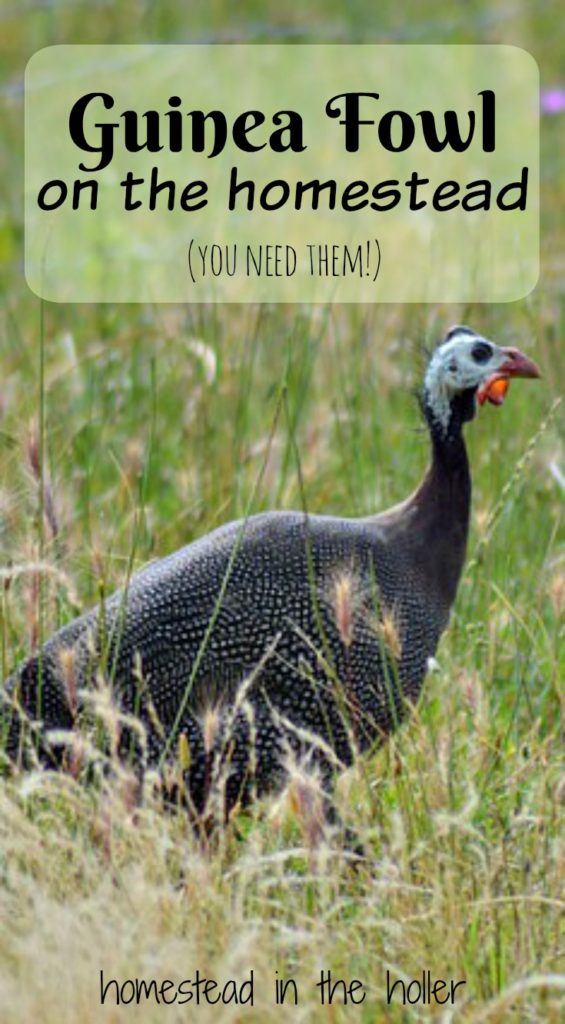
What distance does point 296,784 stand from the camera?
3025 millimetres

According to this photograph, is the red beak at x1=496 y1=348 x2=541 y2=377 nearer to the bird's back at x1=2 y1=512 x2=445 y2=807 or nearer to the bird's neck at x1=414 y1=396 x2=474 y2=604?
the bird's neck at x1=414 y1=396 x2=474 y2=604

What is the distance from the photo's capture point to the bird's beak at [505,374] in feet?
13.1

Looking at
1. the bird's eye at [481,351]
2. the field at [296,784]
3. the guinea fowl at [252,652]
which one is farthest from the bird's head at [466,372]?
the guinea fowl at [252,652]

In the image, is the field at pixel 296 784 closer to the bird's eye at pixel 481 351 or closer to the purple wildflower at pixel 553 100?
the bird's eye at pixel 481 351

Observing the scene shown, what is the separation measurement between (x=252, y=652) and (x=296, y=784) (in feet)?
2.08

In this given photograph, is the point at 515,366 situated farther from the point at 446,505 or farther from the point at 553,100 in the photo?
the point at 553,100

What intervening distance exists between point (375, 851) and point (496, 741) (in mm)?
248

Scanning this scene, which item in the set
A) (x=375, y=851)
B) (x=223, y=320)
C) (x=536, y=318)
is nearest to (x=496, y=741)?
(x=375, y=851)

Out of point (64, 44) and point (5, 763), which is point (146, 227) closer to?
point (64, 44)

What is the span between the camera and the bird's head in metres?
3.99

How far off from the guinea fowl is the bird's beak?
32 cm

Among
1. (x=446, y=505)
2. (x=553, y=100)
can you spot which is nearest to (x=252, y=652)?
(x=446, y=505)

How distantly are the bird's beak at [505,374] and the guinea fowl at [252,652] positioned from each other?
1.07 ft

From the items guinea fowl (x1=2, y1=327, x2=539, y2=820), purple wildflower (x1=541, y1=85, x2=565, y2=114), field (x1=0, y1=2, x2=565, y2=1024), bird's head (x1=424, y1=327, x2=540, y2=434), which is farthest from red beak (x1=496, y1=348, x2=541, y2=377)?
purple wildflower (x1=541, y1=85, x2=565, y2=114)
